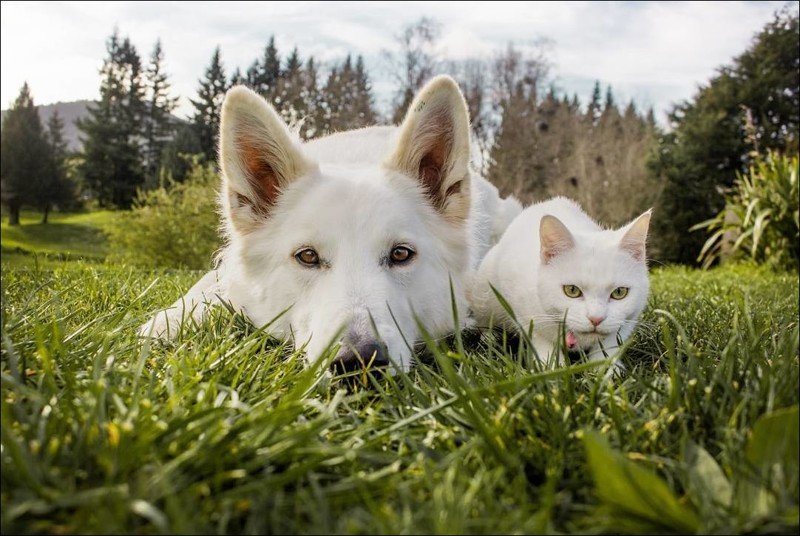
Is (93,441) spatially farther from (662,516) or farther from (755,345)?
(755,345)

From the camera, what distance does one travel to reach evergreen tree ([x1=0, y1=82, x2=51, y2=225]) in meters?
55.9

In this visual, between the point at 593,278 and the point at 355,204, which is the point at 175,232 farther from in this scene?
the point at 593,278

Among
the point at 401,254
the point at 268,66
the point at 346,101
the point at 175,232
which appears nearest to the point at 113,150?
the point at 268,66

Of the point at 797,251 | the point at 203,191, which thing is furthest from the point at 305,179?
the point at 203,191

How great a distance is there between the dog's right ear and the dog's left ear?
1.56 feet

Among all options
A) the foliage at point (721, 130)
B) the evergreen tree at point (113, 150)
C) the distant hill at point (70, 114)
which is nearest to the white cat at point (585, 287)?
the foliage at point (721, 130)

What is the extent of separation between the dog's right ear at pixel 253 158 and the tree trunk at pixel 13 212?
6379cm

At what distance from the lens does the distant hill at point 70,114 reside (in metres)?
67.6

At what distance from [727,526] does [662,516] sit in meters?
0.12

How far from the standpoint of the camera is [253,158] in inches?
115

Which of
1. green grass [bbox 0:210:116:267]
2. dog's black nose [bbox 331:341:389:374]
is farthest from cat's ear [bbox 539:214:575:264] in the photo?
green grass [bbox 0:210:116:267]

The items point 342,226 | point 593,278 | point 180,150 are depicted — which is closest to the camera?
point 342,226

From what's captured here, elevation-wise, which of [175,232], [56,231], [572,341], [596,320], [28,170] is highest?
[596,320]

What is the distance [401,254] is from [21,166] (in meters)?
64.2
